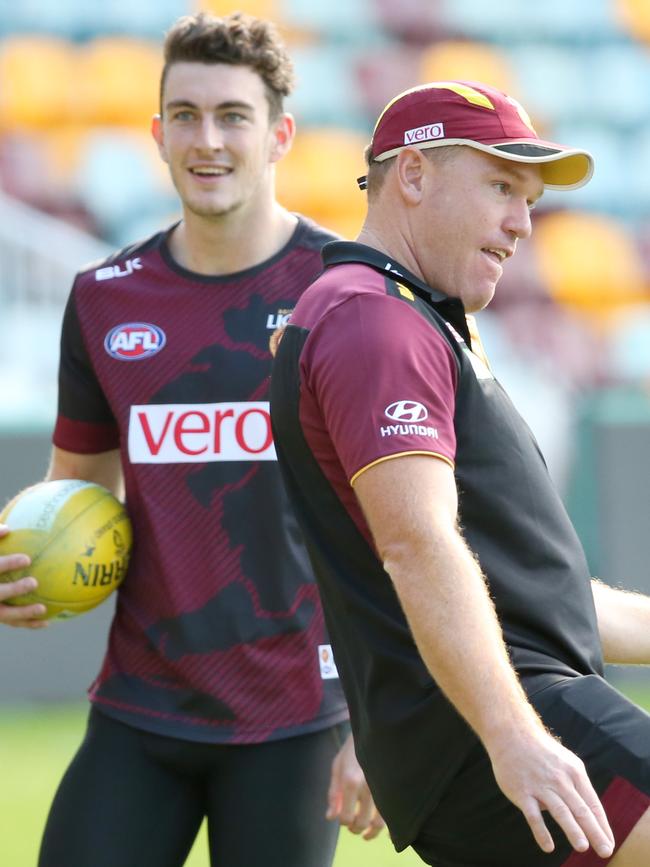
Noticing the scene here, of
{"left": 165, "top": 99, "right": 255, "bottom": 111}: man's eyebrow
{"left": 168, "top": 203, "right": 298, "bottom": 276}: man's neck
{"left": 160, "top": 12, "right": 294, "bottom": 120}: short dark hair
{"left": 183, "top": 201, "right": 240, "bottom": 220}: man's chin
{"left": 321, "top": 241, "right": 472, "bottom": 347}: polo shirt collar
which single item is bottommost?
{"left": 321, "top": 241, "right": 472, "bottom": 347}: polo shirt collar

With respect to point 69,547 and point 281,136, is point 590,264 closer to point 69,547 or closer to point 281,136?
point 281,136

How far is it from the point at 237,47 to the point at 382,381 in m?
1.69

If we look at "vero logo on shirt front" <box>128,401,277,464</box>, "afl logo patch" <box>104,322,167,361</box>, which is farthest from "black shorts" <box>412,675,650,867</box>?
"afl logo patch" <box>104,322,167,361</box>

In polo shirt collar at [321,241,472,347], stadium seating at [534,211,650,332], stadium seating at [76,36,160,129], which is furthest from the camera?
stadium seating at [534,211,650,332]

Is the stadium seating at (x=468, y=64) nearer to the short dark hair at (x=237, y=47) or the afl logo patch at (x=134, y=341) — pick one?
the short dark hair at (x=237, y=47)

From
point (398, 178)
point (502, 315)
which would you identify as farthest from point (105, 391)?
point (502, 315)

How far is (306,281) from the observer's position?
12.8ft

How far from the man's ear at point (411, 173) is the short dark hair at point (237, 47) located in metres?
1.20

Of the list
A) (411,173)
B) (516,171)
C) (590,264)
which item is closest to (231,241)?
(411,173)

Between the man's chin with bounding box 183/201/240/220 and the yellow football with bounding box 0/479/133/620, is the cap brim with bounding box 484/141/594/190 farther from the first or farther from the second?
the yellow football with bounding box 0/479/133/620

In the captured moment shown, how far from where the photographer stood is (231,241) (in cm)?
392

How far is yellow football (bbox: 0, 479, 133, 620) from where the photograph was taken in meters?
3.77

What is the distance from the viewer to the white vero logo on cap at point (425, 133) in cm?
290

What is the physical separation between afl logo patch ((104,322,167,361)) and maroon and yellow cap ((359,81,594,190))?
3.53 ft
